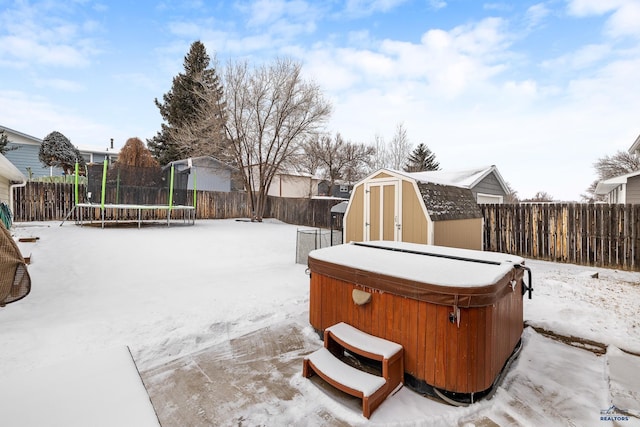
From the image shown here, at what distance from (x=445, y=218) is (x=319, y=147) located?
18.3m

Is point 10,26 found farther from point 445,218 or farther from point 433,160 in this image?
point 433,160

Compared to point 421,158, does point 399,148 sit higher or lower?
higher

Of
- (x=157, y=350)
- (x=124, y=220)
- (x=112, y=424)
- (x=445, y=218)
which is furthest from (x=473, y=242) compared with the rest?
(x=124, y=220)

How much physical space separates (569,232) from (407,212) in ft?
13.9

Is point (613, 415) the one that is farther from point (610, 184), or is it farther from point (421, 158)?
point (421, 158)

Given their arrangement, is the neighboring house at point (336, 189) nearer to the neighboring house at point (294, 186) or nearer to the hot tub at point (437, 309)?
the neighboring house at point (294, 186)

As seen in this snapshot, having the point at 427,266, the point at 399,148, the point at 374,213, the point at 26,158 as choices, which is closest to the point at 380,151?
the point at 399,148

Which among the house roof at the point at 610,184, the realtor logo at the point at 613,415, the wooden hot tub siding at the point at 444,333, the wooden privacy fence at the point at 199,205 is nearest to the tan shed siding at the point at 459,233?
the wooden hot tub siding at the point at 444,333

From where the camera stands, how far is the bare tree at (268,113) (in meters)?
13.5

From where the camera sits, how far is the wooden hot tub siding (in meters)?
1.79

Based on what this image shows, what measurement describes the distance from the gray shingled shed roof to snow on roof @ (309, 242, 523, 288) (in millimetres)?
2755

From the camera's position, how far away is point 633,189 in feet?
30.2

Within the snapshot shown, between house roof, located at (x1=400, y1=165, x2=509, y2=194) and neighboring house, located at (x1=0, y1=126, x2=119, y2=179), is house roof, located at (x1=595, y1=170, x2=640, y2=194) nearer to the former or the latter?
house roof, located at (x1=400, y1=165, x2=509, y2=194)

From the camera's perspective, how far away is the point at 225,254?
652 centimetres
